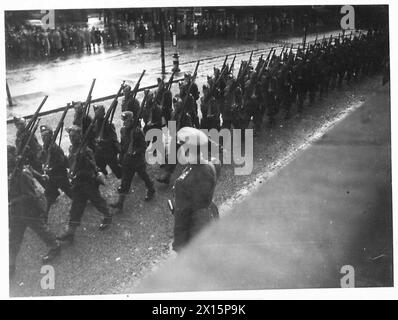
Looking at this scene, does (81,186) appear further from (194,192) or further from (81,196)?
(194,192)

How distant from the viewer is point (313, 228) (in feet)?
18.1

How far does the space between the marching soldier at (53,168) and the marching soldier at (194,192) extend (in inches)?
84.1

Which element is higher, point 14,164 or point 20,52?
point 20,52

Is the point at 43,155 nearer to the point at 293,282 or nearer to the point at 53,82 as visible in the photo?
the point at 293,282

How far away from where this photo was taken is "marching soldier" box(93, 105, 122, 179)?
6230 mm

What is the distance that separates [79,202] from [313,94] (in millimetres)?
7741

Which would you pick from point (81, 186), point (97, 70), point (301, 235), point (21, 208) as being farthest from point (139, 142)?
point (97, 70)

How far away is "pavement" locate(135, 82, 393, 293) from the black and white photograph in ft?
0.06

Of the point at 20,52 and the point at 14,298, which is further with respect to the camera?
the point at 20,52

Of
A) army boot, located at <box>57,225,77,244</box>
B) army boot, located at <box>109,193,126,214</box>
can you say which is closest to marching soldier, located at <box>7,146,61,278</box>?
army boot, located at <box>57,225,77,244</box>

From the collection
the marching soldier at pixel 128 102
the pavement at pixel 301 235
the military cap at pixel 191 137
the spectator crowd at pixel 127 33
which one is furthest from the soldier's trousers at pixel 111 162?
the spectator crowd at pixel 127 33

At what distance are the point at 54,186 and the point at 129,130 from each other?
1347mm

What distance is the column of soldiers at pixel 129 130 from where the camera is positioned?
4766 mm
